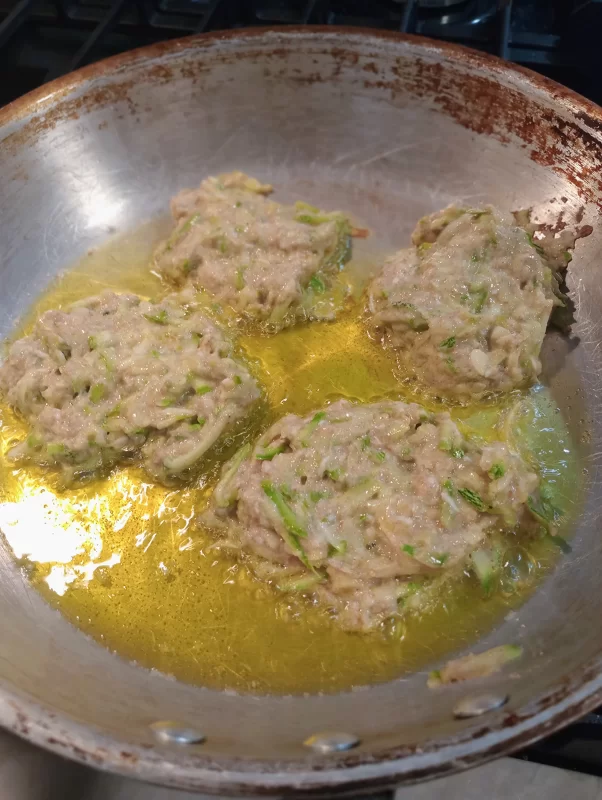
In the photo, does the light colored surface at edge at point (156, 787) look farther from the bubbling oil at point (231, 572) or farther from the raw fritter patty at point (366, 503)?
the raw fritter patty at point (366, 503)

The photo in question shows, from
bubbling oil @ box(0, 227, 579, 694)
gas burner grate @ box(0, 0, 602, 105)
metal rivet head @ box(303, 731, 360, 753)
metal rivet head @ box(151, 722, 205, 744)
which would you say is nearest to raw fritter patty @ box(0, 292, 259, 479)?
bubbling oil @ box(0, 227, 579, 694)

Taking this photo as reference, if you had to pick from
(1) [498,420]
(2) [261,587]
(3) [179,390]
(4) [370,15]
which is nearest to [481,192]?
(1) [498,420]

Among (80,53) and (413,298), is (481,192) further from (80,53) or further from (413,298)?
(80,53)

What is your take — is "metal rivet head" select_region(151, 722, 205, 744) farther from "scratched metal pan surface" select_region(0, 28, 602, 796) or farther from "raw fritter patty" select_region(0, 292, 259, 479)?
"raw fritter patty" select_region(0, 292, 259, 479)

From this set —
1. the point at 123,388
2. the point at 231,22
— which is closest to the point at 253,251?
the point at 123,388

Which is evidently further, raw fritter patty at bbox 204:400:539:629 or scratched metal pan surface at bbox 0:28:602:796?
raw fritter patty at bbox 204:400:539:629

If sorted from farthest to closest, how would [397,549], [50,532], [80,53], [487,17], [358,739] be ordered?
1. [487,17]
2. [80,53]
3. [50,532]
4. [397,549]
5. [358,739]

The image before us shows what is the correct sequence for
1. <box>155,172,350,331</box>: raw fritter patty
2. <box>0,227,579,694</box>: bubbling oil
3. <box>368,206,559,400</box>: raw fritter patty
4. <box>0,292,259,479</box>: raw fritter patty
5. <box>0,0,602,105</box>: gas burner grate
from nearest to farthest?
<box>0,227,579,694</box>: bubbling oil, <box>0,292,259,479</box>: raw fritter patty, <box>368,206,559,400</box>: raw fritter patty, <box>155,172,350,331</box>: raw fritter patty, <box>0,0,602,105</box>: gas burner grate

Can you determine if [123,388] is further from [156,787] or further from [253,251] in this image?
[156,787]
